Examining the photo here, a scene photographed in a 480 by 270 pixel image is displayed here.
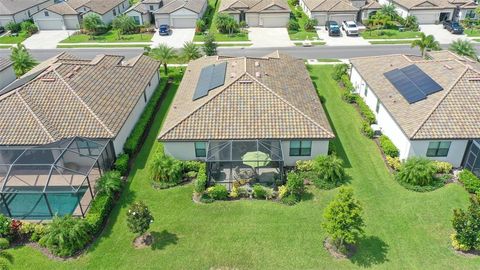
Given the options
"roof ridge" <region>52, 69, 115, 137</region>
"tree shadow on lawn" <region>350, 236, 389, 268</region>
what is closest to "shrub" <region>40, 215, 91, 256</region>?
"roof ridge" <region>52, 69, 115, 137</region>

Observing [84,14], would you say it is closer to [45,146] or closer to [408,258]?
[45,146]

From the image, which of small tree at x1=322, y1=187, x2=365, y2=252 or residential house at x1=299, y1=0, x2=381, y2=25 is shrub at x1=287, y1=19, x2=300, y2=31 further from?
small tree at x1=322, y1=187, x2=365, y2=252

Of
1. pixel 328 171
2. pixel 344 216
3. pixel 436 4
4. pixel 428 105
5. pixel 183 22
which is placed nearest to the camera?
pixel 344 216

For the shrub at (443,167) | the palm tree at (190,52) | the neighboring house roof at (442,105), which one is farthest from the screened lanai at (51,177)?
the shrub at (443,167)

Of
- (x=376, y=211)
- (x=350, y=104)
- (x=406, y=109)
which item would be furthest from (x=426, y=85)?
(x=376, y=211)

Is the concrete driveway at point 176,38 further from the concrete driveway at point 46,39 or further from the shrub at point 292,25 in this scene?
the shrub at point 292,25

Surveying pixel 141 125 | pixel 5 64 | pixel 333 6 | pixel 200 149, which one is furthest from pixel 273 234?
pixel 333 6

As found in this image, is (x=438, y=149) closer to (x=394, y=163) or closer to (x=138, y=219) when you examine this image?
(x=394, y=163)
